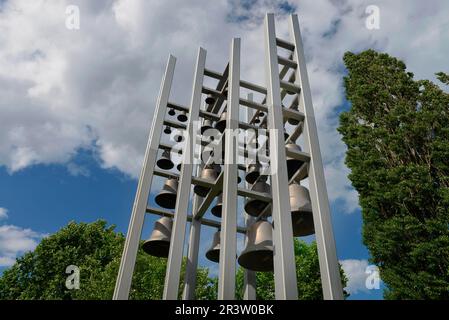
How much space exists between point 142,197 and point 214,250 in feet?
5.17

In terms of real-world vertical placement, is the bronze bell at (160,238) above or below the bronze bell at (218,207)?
below

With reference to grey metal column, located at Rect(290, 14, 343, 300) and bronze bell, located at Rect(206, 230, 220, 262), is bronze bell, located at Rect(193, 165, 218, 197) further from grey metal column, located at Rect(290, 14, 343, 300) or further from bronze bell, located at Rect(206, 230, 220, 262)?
grey metal column, located at Rect(290, 14, 343, 300)

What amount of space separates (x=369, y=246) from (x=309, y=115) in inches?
307

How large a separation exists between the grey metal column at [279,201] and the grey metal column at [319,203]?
1.25ft

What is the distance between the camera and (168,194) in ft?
18.3

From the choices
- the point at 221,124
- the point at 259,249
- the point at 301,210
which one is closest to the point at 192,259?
the point at 259,249

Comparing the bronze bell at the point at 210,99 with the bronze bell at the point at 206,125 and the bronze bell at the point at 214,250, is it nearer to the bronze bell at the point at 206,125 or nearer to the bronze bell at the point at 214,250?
the bronze bell at the point at 206,125

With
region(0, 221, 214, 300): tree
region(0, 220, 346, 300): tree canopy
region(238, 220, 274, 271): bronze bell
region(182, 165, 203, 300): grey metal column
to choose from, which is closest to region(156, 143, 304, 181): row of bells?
region(182, 165, 203, 300): grey metal column

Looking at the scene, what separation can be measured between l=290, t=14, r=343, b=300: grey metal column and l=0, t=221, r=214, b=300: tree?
13.9 meters

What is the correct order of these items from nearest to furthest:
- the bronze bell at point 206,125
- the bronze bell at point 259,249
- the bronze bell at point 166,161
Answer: the bronze bell at point 259,249 < the bronze bell at point 206,125 < the bronze bell at point 166,161

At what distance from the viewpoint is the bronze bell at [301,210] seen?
4254 millimetres

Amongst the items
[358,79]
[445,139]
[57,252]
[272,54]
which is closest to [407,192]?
[445,139]

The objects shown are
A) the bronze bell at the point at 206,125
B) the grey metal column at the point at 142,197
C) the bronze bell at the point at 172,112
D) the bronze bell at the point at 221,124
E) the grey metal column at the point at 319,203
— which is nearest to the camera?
the grey metal column at the point at 319,203

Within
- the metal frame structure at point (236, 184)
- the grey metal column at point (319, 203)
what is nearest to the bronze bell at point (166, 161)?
the metal frame structure at point (236, 184)
